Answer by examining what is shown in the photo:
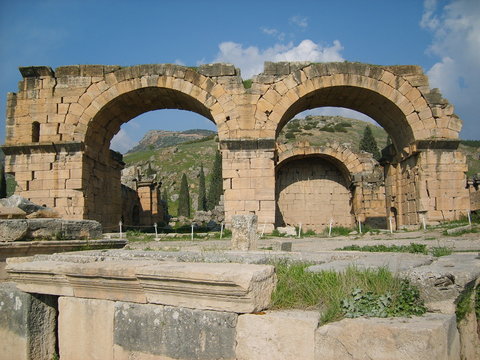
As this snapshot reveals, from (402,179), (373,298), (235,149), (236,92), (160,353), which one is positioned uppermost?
(236,92)

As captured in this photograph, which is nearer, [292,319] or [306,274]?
[292,319]

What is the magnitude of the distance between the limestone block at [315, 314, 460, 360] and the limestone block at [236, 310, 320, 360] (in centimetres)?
8

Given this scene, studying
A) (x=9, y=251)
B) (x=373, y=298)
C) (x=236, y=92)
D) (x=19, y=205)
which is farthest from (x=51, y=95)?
(x=373, y=298)

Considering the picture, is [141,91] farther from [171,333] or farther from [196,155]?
[196,155]

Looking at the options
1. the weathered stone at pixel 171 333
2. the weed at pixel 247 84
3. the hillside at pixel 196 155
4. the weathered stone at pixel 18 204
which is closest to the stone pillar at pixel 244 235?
the weathered stone at pixel 171 333

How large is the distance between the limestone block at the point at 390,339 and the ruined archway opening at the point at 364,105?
11746 mm

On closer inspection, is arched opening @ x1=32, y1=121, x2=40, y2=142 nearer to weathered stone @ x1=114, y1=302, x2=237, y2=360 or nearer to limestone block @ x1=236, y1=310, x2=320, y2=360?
weathered stone @ x1=114, y1=302, x2=237, y2=360

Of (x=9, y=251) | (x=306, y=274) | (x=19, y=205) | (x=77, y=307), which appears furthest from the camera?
(x=19, y=205)

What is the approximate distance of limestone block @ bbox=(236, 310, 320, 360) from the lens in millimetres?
2639

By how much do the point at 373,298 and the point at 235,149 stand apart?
35.4ft

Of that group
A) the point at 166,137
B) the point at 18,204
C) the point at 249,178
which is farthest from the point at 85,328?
the point at 166,137

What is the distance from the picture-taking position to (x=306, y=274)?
3.30m

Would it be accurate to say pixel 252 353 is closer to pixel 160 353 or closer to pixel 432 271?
pixel 160 353

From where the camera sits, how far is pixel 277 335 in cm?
273
